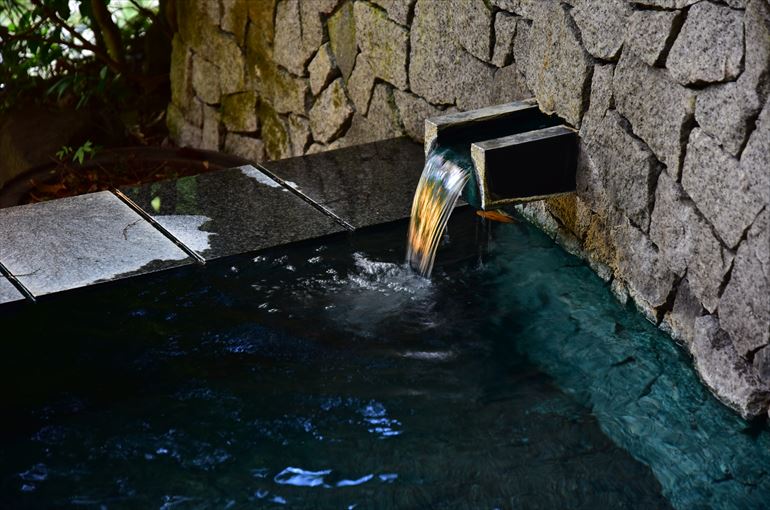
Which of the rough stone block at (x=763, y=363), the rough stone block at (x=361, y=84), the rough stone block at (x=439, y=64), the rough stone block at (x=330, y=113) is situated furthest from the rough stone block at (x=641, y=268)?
the rough stone block at (x=330, y=113)

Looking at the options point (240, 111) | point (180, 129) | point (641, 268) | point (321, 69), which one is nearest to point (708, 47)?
point (641, 268)

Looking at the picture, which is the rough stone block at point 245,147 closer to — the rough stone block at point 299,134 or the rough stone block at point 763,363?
the rough stone block at point 299,134

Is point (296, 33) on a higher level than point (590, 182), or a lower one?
higher

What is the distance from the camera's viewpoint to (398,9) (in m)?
4.21

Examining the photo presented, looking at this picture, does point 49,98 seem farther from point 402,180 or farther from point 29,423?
point 29,423

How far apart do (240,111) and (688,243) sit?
3.85 m

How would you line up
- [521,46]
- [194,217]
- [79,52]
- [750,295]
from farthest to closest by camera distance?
1. [79,52]
2. [194,217]
3. [521,46]
4. [750,295]

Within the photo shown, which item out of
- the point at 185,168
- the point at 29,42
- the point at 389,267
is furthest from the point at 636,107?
the point at 29,42

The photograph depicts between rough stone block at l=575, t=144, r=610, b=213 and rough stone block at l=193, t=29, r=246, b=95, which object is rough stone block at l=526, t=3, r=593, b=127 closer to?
rough stone block at l=575, t=144, r=610, b=213

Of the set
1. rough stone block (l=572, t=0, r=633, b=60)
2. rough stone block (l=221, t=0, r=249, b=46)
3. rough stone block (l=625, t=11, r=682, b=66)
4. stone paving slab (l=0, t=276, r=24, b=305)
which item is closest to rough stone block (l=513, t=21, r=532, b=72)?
rough stone block (l=572, t=0, r=633, b=60)

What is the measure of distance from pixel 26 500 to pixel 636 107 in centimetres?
200

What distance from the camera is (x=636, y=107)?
291cm

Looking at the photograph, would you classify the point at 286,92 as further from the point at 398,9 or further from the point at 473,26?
the point at 473,26

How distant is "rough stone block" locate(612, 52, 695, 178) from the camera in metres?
2.69
